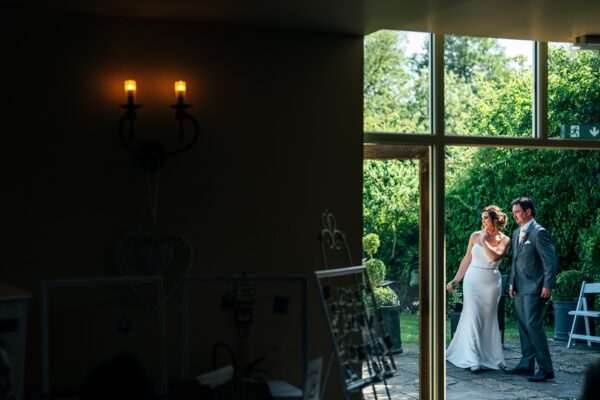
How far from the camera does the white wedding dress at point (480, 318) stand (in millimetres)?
7664

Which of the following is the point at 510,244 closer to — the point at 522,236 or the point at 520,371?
the point at 522,236

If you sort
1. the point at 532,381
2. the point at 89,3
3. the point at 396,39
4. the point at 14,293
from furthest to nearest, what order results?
the point at 532,381 < the point at 396,39 < the point at 89,3 < the point at 14,293

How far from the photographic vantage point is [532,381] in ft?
24.6

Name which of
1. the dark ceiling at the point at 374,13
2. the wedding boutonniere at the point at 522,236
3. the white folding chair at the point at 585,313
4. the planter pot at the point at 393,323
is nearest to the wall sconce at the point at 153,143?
the dark ceiling at the point at 374,13

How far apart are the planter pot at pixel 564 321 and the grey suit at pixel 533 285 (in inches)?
42.3

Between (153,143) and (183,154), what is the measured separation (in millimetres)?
210

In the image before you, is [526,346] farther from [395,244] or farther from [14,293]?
[14,293]

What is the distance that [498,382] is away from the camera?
742 centimetres

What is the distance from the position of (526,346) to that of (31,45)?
479cm

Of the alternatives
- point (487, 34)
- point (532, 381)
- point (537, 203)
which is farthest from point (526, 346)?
point (487, 34)

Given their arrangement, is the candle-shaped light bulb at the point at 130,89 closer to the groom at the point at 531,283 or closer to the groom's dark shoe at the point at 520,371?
the groom at the point at 531,283

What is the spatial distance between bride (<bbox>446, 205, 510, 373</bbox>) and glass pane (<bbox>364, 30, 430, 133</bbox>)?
69.1 inches

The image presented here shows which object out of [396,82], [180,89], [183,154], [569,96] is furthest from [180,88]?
[569,96]

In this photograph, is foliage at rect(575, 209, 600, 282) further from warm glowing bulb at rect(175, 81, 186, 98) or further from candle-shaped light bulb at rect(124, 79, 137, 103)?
candle-shaped light bulb at rect(124, 79, 137, 103)
